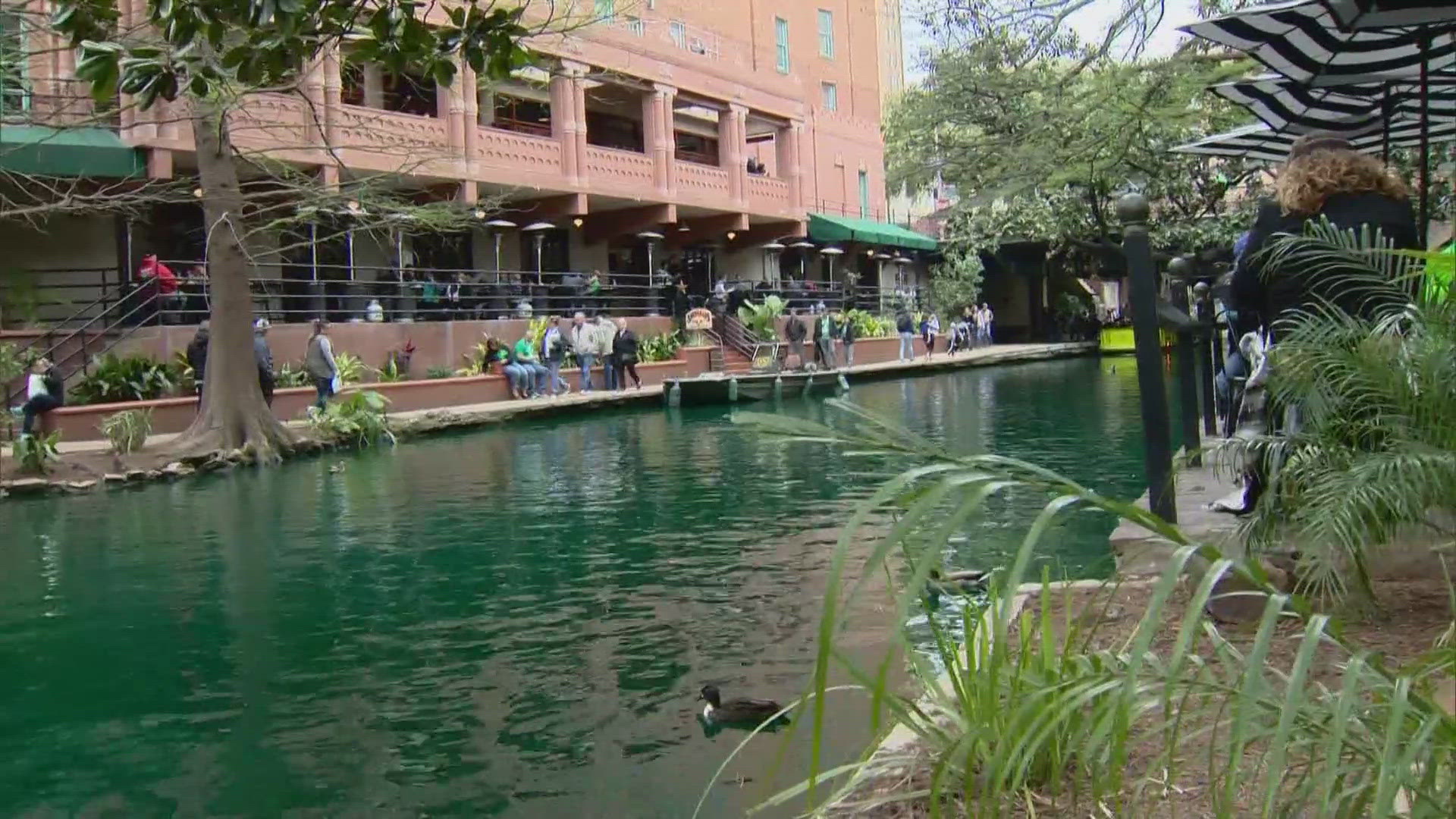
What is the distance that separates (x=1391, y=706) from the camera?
5.56 ft

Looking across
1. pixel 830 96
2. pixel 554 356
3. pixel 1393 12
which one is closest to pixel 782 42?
pixel 830 96

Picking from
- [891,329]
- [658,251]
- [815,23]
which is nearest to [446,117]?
[658,251]

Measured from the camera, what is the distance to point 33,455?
14430 millimetres

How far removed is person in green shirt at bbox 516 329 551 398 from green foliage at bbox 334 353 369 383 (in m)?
3.08

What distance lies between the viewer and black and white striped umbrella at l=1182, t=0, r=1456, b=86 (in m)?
6.50

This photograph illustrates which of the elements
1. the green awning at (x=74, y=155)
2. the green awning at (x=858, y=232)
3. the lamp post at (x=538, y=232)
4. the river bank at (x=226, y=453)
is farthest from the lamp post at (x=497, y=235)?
the green awning at (x=858, y=232)

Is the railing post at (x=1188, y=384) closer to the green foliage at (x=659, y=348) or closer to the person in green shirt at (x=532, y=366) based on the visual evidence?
the person in green shirt at (x=532, y=366)

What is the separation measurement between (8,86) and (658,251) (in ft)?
75.2

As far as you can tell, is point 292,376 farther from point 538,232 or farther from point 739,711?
point 739,711

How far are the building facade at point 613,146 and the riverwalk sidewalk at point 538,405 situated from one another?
10.2 ft

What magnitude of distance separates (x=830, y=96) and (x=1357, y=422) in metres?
42.0

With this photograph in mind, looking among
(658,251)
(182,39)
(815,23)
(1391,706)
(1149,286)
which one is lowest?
(1391,706)

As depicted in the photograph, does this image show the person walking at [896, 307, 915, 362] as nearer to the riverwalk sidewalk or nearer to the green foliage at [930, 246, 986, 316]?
the riverwalk sidewalk

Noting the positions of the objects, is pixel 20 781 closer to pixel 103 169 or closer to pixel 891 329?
pixel 103 169
